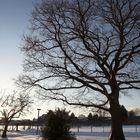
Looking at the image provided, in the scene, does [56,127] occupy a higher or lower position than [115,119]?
lower

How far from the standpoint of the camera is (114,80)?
88.3ft

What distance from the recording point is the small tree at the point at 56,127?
67.6ft

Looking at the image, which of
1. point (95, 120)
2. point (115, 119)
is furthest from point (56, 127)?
point (95, 120)

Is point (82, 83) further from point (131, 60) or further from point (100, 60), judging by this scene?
point (131, 60)

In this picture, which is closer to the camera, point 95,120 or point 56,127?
point 56,127

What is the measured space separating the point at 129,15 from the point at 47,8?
6.40 meters

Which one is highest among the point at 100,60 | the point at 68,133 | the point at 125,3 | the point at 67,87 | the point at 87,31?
the point at 125,3

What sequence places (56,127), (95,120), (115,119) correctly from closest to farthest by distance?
(56,127) < (115,119) < (95,120)

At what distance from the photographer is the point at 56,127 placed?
2075 cm

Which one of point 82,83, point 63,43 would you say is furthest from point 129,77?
point 63,43

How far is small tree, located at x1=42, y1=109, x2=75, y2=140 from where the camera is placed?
20594 mm

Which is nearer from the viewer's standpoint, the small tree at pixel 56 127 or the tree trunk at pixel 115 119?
the small tree at pixel 56 127

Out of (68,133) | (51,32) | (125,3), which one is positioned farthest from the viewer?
(51,32)

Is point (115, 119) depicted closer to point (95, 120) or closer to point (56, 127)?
point (56, 127)
